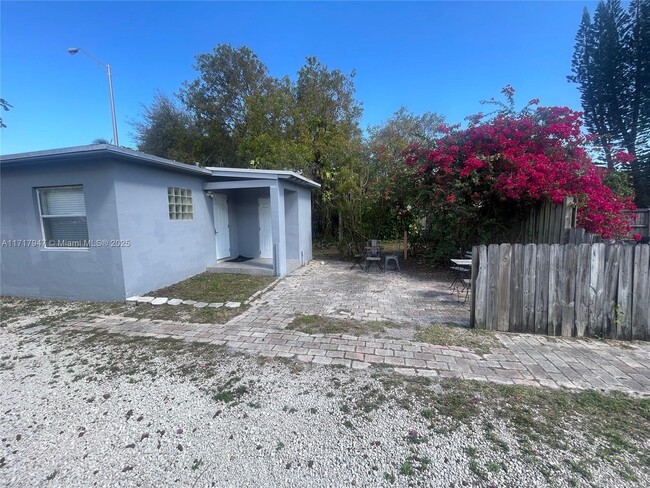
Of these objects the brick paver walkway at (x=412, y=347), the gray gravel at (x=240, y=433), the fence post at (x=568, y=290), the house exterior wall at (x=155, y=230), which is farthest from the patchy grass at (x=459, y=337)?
the house exterior wall at (x=155, y=230)

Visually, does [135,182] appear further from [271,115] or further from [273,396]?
[271,115]

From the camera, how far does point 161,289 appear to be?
6453mm

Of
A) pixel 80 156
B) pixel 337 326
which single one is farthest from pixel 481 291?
pixel 80 156

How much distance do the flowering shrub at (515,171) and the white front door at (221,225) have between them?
581 cm

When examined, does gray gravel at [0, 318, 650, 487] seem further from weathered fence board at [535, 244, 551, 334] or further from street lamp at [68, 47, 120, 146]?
street lamp at [68, 47, 120, 146]

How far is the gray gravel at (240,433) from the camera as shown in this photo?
186 cm

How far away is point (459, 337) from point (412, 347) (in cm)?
77

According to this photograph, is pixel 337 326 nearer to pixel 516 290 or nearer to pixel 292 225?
pixel 516 290

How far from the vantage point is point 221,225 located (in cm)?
913

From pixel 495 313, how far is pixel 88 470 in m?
4.56

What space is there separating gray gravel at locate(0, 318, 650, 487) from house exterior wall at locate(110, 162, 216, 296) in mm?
2774

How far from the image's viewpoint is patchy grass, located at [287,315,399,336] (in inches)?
164

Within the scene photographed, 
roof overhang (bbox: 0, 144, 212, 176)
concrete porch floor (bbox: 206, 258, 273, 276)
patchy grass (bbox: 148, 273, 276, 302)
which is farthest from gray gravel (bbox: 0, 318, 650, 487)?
concrete porch floor (bbox: 206, 258, 273, 276)

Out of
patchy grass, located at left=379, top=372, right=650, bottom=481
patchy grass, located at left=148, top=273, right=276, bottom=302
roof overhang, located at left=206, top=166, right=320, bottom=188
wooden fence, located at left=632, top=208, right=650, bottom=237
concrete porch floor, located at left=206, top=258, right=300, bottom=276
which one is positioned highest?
roof overhang, located at left=206, top=166, right=320, bottom=188
